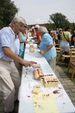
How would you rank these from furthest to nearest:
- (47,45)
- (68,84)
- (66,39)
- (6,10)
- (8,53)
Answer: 1. (6,10)
2. (66,39)
3. (68,84)
4. (47,45)
5. (8,53)

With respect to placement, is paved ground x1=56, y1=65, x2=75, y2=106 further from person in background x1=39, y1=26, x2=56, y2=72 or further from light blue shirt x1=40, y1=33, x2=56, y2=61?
light blue shirt x1=40, y1=33, x2=56, y2=61

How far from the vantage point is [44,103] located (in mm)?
1198

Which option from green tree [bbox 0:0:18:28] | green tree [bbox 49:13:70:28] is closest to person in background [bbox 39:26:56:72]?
green tree [bbox 0:0:18:28]

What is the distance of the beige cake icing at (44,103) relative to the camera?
3.61 ft

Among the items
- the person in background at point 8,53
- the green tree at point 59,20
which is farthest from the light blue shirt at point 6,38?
the green tree at point 59,20

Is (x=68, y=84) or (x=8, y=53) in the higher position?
(x=8, y=53)

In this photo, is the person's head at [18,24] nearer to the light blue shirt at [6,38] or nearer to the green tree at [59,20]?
the light blue shirt at [6,38]

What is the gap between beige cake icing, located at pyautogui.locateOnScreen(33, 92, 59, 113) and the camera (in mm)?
1102

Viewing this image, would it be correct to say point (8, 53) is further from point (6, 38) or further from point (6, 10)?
point (6, 10)

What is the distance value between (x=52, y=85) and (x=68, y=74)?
9.52ft

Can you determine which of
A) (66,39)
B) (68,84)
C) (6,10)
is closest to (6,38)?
(68,84)

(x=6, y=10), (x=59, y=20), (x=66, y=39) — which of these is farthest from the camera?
(x=59, y=20)

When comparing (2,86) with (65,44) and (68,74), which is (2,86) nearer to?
(68,74)

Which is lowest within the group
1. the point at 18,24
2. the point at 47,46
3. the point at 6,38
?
the point at 47,46
